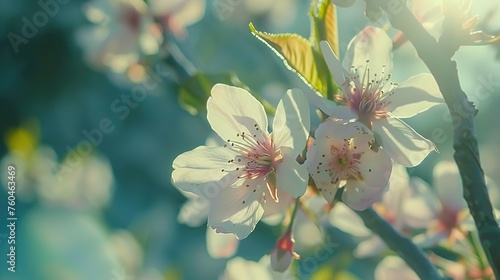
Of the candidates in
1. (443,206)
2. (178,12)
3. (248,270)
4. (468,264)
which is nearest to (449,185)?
(443,206)

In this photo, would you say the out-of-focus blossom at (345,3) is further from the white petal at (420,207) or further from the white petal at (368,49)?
the white petal at (420,207)

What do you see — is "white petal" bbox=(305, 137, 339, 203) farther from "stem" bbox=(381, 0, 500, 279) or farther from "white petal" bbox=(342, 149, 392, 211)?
"stem" bbox=(381, 0, 500, 279)

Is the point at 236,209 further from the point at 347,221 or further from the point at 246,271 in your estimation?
the point at 347,221

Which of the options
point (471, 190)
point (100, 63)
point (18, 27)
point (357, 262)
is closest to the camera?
point (471, 190)

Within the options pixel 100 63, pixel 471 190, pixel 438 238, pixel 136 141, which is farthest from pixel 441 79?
pixel 136 141

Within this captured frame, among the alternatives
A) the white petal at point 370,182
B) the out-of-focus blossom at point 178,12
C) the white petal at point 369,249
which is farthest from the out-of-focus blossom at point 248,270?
the out-of-focus blossom at point 178,12

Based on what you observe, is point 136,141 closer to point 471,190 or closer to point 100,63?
point 100,63
